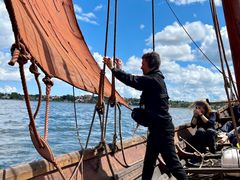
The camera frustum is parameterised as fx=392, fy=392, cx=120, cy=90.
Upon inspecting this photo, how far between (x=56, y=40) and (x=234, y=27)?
5.40 ft

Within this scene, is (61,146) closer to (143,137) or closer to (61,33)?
(143,137)

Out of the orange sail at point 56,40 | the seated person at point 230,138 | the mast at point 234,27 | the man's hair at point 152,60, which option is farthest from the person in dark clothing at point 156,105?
the seated person at point 230,138

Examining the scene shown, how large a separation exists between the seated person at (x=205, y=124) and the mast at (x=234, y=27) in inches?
163

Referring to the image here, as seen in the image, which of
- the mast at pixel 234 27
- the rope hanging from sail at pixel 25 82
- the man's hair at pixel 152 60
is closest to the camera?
the mast at pixel 234 27

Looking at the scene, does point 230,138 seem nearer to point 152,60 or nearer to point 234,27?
point 152,60

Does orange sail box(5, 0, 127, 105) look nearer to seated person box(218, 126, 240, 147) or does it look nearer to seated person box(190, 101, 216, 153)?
seated person box(190, 101, 216, 153)

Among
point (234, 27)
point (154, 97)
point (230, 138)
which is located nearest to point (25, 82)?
point (234, 27)

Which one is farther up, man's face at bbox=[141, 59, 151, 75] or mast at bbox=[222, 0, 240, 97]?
man's face at bbox=[141, 59, 151, 75]

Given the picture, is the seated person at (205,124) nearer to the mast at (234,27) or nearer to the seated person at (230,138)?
the seated person at (230,138)

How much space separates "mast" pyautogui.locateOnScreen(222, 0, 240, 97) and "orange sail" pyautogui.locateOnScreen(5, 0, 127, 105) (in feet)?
3.81

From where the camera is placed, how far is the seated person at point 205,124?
617cm

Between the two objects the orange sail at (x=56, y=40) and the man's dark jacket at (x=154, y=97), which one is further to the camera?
the man's dark jacket at (x=154, y=97)

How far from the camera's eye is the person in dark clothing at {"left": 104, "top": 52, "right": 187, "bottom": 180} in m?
3.48

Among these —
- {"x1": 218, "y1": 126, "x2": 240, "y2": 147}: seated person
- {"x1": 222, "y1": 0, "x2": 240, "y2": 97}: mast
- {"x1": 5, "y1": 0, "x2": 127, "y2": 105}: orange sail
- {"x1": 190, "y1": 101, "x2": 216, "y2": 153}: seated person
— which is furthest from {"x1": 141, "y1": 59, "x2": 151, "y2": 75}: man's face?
{"x1": 218, "y1": 126, "x2": 240, "y2": 147}: seated person
